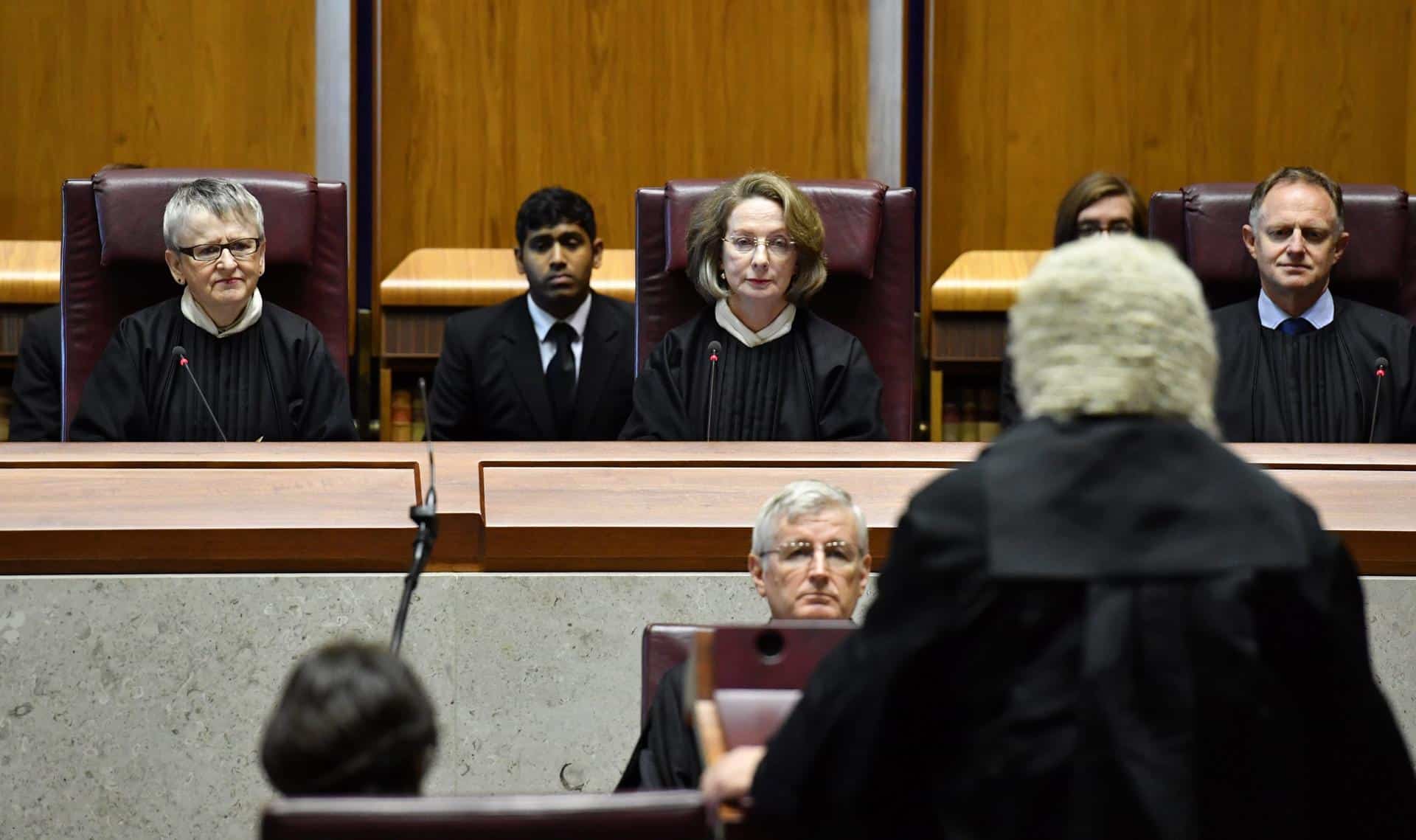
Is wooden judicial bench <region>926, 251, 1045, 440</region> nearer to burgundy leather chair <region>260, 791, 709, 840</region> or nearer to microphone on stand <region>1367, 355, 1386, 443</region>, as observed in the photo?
microphone on stand <region>1367, 355, 1386, 443</region>

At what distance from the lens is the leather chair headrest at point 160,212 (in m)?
3.22

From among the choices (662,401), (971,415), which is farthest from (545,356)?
(971,415)

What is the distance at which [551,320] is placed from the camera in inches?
144

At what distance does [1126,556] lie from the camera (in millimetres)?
1138

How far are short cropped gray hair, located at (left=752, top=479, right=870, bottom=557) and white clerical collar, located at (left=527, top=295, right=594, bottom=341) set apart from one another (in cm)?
168

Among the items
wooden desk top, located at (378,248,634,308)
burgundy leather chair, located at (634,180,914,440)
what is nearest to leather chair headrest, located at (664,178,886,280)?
burgundy leather chair, located at (634,180,914,440)

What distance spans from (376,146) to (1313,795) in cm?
353

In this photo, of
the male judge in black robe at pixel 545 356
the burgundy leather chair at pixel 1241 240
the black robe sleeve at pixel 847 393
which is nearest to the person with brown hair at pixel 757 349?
the black robe sleeve at pixel 847 393

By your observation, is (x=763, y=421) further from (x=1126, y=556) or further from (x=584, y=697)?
(x=1126, y=556)

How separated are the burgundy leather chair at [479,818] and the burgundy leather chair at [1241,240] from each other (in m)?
2.41

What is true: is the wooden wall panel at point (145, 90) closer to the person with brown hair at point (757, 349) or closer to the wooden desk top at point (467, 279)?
the wooden desk top at point (467, 279)

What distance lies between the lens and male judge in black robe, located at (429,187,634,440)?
3.57m

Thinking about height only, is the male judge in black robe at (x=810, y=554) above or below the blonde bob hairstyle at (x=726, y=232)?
below

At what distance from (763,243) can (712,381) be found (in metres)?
0.26
